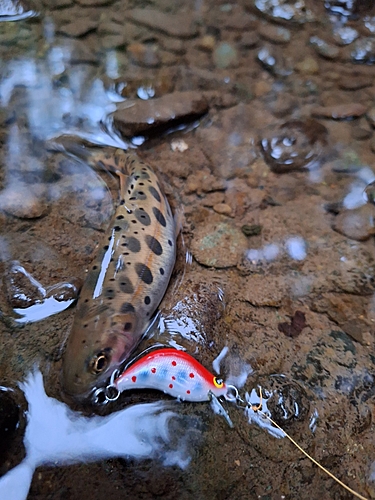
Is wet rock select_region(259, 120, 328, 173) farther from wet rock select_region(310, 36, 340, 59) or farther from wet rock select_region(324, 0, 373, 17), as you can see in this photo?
wet rock select_region(324, 0, 373, 17)

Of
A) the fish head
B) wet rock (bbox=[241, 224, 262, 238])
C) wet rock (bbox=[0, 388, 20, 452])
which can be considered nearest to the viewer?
wet rock (bbox=[0, 388, 20, 452])

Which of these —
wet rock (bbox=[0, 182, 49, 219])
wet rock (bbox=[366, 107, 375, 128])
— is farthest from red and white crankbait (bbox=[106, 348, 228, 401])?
wet rock (bbox=[366, 107, 375, 128])

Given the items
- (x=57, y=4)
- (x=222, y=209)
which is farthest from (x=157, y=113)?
(x=57, y=4)

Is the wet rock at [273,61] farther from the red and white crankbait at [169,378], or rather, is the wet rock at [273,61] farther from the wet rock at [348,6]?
the red and white crankbait at [169,378]

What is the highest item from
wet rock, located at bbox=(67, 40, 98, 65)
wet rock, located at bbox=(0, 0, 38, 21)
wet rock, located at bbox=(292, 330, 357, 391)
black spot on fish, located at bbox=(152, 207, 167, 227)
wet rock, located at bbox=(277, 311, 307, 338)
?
wet rock, located at bbox=(0, 0, 38, 21)

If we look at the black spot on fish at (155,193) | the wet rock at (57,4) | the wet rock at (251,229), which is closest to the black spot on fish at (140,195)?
the black spot on fish at (155,193)

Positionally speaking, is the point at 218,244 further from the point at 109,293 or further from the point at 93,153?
the point at 93,153

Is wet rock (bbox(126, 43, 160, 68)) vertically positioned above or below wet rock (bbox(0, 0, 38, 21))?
below

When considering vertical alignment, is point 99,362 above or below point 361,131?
below
